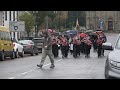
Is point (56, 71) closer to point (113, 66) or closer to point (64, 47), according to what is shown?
point (113, 66)

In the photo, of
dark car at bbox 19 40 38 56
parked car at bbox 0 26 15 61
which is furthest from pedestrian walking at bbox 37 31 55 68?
dark car at bbox 19 40 38 56

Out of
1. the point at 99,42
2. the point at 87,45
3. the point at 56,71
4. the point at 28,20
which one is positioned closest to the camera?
the point at 56,71

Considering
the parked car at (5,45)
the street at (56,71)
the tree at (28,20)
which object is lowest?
the street at (56,71)

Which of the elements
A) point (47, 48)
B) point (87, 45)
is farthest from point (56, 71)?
point (87, 45)

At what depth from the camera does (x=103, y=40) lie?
3259 cm

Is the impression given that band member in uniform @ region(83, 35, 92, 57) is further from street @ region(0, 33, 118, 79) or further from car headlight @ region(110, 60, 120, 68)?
car headlight @ region(110, 60, 120, 68)

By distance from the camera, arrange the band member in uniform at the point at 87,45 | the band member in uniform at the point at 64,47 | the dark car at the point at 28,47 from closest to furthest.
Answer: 1. the band member in uniform at the point at 87,45
2. the band member in uniform at the point at 64,47
3. the dark car at the point at 28,47

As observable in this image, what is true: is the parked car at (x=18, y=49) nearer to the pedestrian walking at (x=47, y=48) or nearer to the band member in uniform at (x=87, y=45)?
the band member in uniform at (x=87, y=45)

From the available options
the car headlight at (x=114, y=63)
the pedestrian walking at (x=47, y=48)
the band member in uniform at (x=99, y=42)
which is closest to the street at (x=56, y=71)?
the pedestrian walking at (x=47, y=48)

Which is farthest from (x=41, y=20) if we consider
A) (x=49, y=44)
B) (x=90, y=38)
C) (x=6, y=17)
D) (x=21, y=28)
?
(x=49, y=44)

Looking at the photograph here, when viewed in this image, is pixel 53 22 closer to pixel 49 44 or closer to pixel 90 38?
pixel 90 38

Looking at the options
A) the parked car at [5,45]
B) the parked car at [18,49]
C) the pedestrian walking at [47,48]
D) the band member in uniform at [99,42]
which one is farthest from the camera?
the parked car at [18,49]

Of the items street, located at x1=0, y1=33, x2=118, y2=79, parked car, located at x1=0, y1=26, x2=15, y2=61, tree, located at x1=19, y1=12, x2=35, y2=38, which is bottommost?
street, located at x1=0, y1=33, x2=118, y2=79

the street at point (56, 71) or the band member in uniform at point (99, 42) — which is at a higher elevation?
the band member in uniform at point (99, 42)
